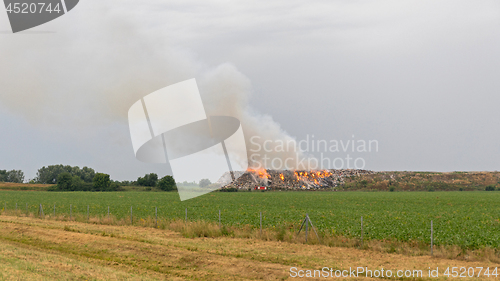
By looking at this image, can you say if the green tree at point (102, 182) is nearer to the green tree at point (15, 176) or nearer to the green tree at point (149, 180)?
the green tree at point (149, 180)

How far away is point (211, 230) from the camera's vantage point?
976 inches

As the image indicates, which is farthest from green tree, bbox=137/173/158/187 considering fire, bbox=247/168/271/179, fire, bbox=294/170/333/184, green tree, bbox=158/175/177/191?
fire, bbox=294/170/333/184

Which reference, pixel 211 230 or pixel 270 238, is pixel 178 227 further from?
pixel 270 238

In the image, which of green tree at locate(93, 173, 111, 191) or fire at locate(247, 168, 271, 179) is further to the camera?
fire at locate(247, 168, 271, 179)

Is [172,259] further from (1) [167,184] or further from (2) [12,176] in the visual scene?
(2) [12,176]

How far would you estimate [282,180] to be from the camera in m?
140

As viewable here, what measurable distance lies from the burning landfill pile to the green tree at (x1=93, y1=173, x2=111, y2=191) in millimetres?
37238

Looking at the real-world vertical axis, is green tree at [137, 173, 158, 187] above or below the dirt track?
above

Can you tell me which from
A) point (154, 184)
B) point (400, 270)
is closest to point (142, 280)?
point (400, 270)

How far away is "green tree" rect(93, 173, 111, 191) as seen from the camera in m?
127

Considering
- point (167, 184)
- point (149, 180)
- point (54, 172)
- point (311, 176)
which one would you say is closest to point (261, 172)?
point (311, 176)

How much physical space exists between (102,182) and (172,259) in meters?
119

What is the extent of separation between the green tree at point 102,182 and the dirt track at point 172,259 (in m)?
109

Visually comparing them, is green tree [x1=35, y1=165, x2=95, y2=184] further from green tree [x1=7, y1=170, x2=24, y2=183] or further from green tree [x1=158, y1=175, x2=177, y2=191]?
green tree [x1=158, y1=175, x2=177, y2=191]
